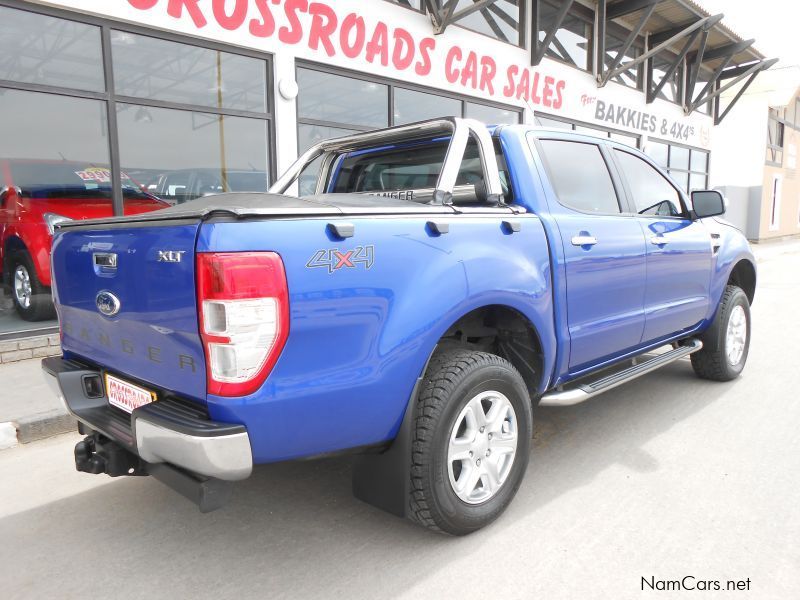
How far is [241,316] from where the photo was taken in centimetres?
178

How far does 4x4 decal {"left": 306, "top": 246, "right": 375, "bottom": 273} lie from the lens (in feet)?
6.25

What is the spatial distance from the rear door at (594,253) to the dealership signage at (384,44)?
493cm

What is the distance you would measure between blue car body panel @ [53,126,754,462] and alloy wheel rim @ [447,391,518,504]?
1.19 ft

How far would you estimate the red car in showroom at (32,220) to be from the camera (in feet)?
18.7

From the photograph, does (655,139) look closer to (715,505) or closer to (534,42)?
(534,42)

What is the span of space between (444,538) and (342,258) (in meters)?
1.35

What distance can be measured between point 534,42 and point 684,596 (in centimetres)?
1088

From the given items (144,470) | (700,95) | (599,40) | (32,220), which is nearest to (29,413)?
(144,470)

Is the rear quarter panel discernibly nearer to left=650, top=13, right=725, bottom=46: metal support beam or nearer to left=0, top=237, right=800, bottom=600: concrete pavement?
left=0, top=237, right=800, bottom=600: concrete pavement

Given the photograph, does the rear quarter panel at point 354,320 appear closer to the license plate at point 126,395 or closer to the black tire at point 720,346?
the license plate at point 126,395

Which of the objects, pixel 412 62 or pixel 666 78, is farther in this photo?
pixel 666 78

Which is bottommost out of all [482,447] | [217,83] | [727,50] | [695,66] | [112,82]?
[482,447]

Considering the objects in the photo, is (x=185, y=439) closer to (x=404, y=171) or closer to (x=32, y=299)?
(x=404, y=171)

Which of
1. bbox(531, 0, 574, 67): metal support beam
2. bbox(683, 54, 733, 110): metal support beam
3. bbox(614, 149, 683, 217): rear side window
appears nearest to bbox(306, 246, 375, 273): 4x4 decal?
bbox(614, 149, 683, 217): rear side window
